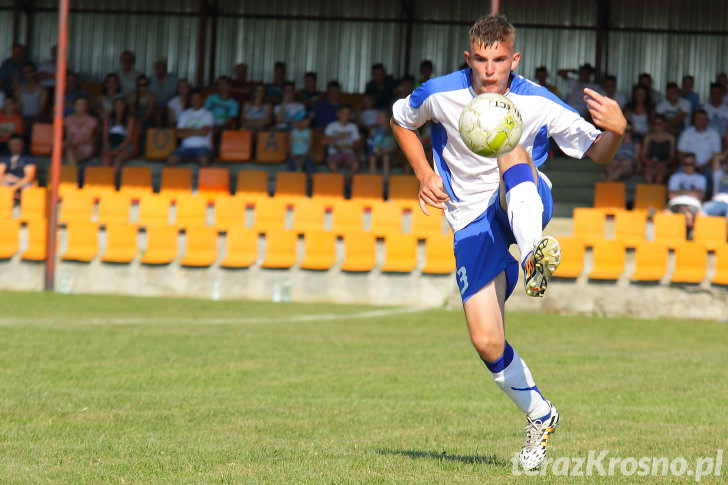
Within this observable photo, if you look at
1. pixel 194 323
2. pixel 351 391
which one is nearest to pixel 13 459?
pixel 351 391

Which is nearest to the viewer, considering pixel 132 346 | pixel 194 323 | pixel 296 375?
pixel 296 375

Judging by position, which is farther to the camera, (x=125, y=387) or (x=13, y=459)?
(x=125, y=387)

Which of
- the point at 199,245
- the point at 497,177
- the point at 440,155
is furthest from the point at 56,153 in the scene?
the point at 497,177

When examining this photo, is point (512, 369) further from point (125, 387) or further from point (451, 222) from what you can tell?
point (125, 387)

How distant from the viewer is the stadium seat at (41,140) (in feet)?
61.5

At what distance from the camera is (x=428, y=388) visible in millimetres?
7812

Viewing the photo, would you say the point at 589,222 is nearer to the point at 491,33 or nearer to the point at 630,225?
the point at 630,225

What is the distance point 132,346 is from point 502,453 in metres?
5.28

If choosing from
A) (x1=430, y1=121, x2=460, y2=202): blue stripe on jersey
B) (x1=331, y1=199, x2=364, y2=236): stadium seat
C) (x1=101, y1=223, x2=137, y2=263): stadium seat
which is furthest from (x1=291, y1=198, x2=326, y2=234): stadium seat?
(x1=430, y1=121, x2=460, y2=202): blue stripe on jersey

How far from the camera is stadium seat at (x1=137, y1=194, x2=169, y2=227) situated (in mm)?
16109

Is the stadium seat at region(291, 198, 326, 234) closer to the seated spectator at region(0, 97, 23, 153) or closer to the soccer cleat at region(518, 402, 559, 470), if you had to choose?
the seated spectator at region(0, 97, 23, 153)

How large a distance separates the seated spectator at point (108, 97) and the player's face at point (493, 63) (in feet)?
48.2

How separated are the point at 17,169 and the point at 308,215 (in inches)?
199

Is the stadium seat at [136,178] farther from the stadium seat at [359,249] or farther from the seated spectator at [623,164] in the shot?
the seated spectator at [623,164]
